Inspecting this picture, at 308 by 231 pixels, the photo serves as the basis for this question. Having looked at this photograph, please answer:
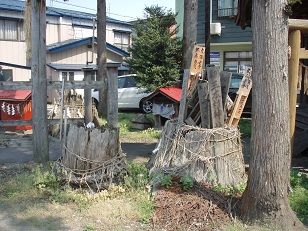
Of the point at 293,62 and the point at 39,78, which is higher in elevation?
the point at 293,62

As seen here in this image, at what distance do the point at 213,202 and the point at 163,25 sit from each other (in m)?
12.9

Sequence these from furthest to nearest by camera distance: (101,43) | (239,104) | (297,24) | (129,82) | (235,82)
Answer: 1. (129,82)
2. (235,82)
3. (101,43)
4. (239,104)
5. (297,24)

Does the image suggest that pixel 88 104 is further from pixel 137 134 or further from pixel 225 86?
pixel 225 86

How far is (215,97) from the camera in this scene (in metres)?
6.03

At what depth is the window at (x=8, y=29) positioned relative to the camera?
87.4 ft

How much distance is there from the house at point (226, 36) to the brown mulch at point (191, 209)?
16.3 meters

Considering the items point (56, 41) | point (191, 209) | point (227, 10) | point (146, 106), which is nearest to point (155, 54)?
point (146, 106)

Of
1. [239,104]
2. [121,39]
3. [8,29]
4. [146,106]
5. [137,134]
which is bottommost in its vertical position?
[137,134]

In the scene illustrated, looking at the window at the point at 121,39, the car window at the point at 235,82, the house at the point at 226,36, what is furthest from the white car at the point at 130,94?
the window at the point at 121,39

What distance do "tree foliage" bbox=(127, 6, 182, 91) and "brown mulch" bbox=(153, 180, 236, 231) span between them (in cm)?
1096

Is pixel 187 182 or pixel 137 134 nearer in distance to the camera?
pixel 187 182

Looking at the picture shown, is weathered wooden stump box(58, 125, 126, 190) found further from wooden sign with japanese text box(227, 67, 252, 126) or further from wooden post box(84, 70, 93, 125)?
wooden post box(84, 70, 93, 125)

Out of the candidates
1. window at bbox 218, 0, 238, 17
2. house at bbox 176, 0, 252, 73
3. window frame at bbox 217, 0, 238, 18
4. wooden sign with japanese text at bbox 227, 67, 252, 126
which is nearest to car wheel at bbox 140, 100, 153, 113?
house at bbox 176, 0, 252, 73

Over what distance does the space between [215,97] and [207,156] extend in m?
0.81
